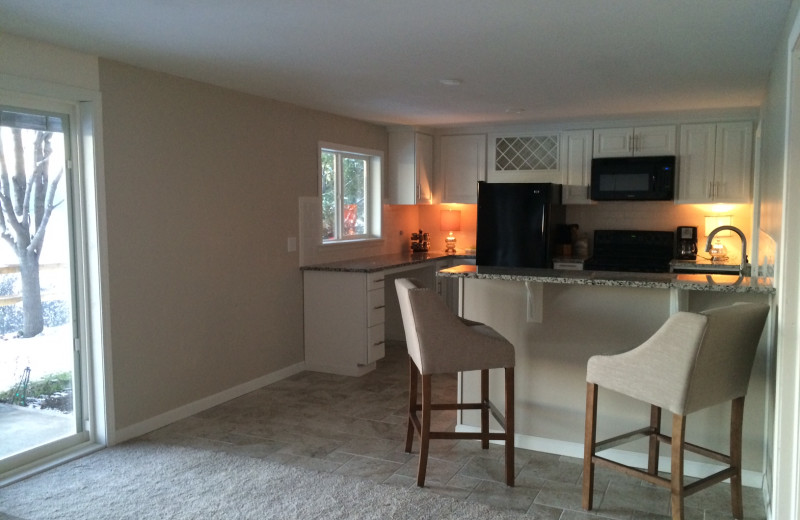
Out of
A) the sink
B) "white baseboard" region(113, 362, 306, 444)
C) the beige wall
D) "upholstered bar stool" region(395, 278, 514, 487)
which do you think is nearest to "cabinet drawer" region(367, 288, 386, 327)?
the beige wall

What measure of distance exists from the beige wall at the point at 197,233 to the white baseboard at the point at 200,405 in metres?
0.04

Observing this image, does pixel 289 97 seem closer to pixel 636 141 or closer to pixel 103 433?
pixel 103 433

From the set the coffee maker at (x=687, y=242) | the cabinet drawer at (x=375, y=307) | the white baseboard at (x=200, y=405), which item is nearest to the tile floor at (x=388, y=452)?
the white baseboard at (x=200, y=405)

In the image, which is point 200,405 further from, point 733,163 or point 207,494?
point 733,163

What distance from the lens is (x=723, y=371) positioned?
2.60m

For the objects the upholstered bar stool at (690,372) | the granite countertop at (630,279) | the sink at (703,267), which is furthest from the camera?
the sink at (703,267)

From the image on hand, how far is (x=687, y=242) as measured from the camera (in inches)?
234

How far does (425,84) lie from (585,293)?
1790mm

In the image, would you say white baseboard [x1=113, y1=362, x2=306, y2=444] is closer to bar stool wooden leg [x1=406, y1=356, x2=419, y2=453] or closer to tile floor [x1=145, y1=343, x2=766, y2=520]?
tile floor [x1=145, y1=343, x2=766, y2=520]

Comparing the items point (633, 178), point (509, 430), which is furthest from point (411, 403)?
point (633, 178)

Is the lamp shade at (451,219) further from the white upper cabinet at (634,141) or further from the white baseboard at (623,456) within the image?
the white baseboard at (623,456)

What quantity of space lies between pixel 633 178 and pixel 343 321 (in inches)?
115

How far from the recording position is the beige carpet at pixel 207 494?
282cm

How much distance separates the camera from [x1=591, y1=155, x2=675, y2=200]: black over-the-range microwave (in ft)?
18.5
